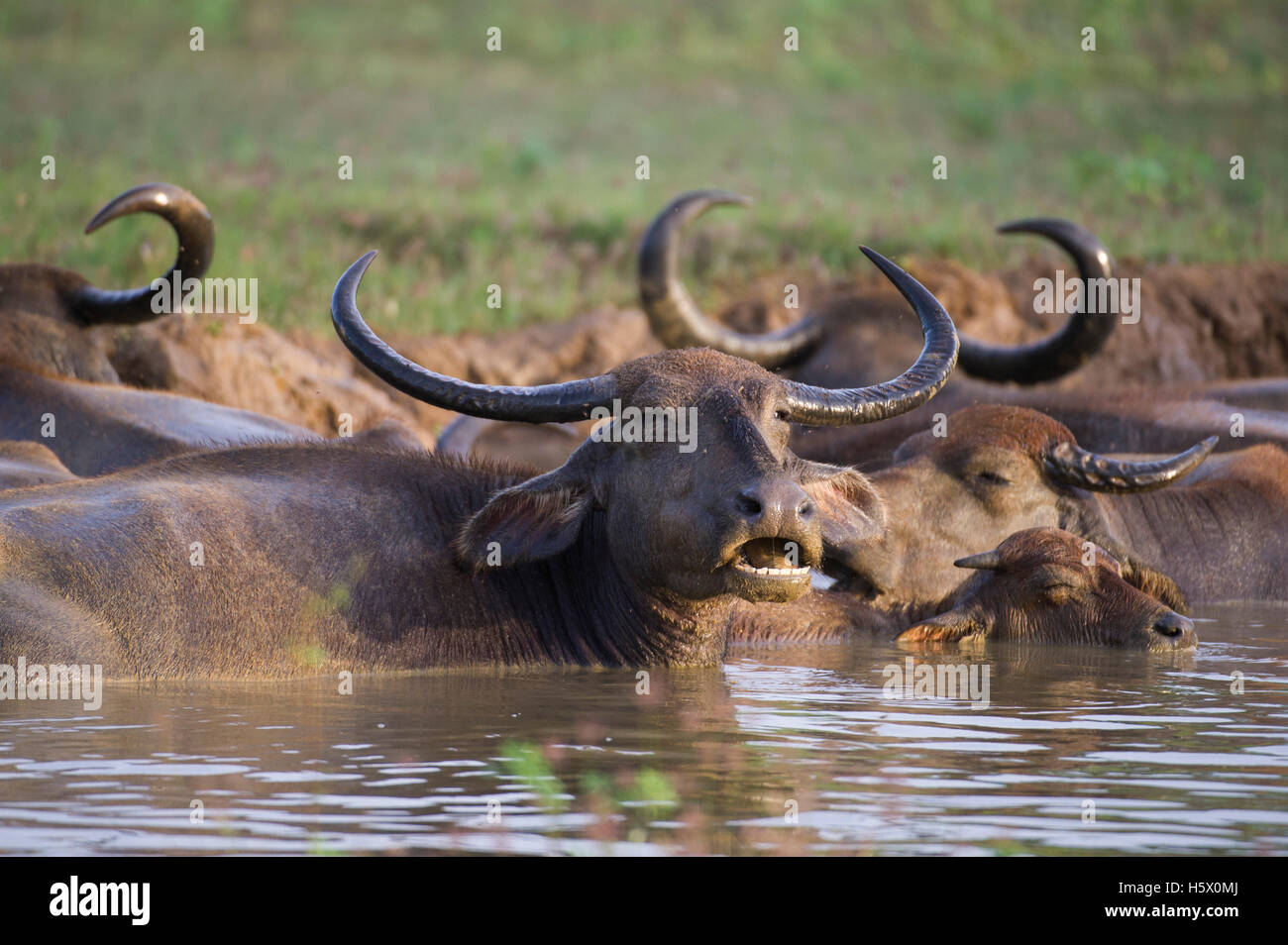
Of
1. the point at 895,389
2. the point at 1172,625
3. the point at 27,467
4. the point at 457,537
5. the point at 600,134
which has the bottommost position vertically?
the point at 1172,625

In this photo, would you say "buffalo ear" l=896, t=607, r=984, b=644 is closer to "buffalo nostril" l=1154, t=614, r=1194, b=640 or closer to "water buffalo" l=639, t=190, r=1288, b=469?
"buffalo nostril" l=1154, t=614, r=1194, b=640

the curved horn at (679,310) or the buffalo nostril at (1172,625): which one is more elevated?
the curved horn at (679,310)

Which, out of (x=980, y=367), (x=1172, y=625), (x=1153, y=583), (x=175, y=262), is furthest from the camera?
(x=980, y=367)

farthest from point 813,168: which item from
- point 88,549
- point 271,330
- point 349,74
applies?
point 88,549

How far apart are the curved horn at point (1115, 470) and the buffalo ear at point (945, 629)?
123cm

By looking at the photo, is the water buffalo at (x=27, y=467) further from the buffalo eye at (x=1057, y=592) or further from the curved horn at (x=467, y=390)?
the buffalo eye at (x=1057, y=592)

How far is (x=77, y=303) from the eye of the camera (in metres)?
13.5

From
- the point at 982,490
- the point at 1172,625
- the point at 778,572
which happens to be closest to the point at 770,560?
the point at 778,572

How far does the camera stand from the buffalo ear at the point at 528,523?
8.41 meters

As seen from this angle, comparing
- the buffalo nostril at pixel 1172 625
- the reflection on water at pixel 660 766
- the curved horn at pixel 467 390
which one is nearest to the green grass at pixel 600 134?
the curved horn at pixel 467 390

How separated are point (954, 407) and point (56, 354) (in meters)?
6.15

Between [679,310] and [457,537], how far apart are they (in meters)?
7.92

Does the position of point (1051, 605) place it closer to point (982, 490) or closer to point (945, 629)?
point (945, 629)

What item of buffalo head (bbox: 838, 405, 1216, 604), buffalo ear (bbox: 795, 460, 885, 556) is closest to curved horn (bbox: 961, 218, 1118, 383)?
buffalo head (bbox: 838, 405, 1216, 604)
